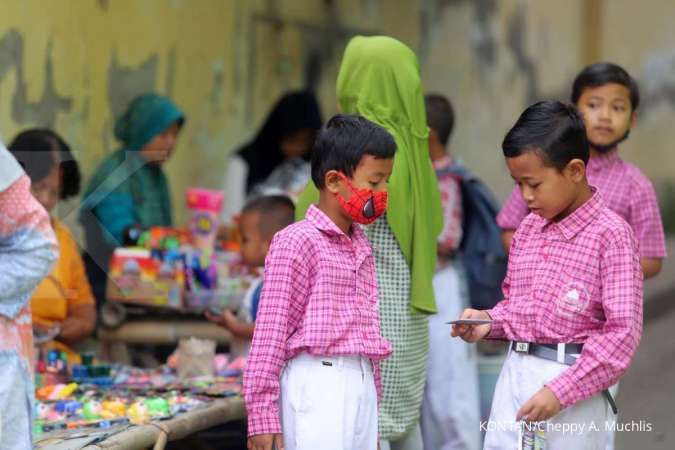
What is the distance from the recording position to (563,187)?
12.0ft

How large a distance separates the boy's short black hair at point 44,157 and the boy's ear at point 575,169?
237 cm

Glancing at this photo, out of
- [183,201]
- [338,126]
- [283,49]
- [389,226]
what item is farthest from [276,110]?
[338,126]

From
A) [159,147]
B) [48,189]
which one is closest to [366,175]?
[48,189]

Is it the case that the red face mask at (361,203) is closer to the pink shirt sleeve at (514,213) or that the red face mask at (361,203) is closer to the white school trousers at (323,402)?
the white school trousers at (323,402)

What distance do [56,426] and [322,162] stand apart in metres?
1.46

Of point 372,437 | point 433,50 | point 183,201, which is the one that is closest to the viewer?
point 372,437

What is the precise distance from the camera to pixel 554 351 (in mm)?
3621

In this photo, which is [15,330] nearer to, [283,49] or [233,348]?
[233,348]

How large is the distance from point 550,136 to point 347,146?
613mm

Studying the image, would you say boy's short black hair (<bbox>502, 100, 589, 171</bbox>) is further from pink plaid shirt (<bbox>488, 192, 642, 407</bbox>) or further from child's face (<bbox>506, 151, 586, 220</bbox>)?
pink plaid shirt (<bbox>488, 192, 642, 407</bbox>)

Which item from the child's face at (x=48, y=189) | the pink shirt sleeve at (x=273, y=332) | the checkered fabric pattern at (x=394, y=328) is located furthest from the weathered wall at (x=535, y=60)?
the pink shirt sleeve at (x=273, y=332)

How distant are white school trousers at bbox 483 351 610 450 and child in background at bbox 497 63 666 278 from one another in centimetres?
122

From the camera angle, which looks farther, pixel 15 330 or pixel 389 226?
pixel 389 226

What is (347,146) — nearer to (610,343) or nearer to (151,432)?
(610,343)
